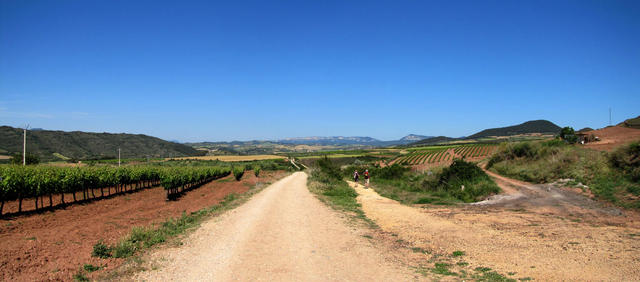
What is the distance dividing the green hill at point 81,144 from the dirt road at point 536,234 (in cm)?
9274

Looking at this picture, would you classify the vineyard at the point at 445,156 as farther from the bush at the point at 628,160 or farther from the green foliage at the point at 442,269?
the green foliage at the point at 442,269

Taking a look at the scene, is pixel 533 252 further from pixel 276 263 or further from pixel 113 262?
pixel 113 262

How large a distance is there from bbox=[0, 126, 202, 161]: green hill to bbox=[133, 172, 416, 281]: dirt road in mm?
88459

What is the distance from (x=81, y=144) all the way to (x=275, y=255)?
13460 cm

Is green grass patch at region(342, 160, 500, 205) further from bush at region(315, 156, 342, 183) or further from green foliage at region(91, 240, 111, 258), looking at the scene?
green foliage at region(91, 240, 111, 258)

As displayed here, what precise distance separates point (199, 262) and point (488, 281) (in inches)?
249

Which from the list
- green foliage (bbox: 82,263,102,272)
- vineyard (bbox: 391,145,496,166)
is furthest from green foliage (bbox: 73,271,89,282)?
vineyard (bbox: 391,145,496,166)

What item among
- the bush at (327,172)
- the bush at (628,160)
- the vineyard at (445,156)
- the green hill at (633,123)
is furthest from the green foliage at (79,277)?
the green hill at (633,123)

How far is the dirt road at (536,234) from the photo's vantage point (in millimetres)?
6684

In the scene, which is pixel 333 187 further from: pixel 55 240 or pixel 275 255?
pixel 55 240

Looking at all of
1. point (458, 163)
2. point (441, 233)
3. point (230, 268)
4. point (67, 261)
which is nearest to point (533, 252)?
point (441, 233)

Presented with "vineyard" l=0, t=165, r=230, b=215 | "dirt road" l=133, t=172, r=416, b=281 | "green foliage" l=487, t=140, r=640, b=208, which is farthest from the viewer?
"vineyard" l=0, t=165, r=230, b=215

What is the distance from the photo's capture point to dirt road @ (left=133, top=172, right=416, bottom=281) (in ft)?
23.1

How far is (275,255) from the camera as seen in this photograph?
8.59m
